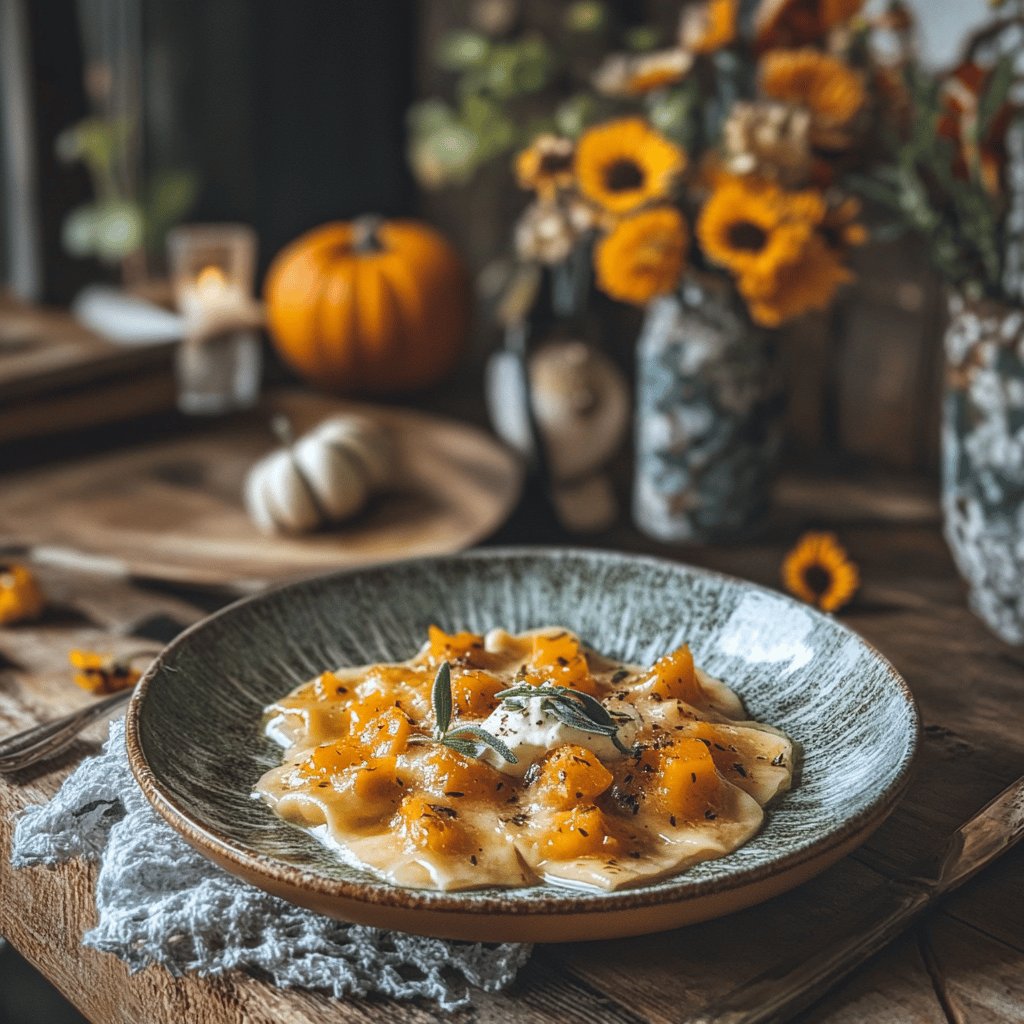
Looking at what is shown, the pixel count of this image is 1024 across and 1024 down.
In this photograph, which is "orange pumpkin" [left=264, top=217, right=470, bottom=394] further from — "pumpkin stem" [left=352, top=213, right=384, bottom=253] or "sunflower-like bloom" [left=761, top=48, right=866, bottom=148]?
"sunflower-like bloom" [left=761, top=48, right=866, bottom=148]

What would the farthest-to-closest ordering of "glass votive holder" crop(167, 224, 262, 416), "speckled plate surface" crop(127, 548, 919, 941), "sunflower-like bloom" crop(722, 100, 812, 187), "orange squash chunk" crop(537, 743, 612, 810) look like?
"glass votive holder" crop(167, 224, 262, 416) → "sunflower-like bloom" crop(722, 100, 812, 187) → "orange squash chunk" crop(537, 743, 612, 810) → "speckled plate surface" crop(127, 548, 919, 941)

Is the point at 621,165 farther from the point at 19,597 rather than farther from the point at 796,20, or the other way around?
the point at 19,597

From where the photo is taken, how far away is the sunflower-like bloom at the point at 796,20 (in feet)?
5.49

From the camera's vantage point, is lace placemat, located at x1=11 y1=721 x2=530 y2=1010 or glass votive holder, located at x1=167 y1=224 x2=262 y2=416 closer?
lace placemat, located at x1=11 y1=721 x2=530 y2=1010

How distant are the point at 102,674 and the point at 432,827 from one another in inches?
22.5

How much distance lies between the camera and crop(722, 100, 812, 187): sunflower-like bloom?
1.62 m

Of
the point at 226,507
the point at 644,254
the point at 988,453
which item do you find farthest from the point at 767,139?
A: the point at 226,507

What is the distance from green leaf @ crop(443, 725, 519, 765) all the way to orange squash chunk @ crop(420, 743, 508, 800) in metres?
0.01

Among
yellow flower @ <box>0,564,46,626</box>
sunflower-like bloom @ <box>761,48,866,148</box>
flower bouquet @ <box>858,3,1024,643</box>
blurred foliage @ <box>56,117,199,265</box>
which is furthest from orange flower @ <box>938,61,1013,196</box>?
blurred foliage @ <box>56,117,199,265</box>

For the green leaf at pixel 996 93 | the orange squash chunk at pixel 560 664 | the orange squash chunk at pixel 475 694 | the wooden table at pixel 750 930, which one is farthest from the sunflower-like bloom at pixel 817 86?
the orange squash chunk at pixel 475 694

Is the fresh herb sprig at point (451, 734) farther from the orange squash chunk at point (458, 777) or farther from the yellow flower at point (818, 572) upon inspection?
the yellow flower at point (818, 572)

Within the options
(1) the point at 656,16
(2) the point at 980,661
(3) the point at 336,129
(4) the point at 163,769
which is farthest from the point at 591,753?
(3) the point at 336,129

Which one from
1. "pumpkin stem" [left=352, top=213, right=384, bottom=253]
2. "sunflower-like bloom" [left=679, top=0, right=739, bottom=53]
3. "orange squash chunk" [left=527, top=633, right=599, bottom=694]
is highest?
"sunflower-like bloom" [left=679, top=0, right=739, bottom=53]

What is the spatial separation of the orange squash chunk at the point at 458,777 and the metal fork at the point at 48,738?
1.41ft
